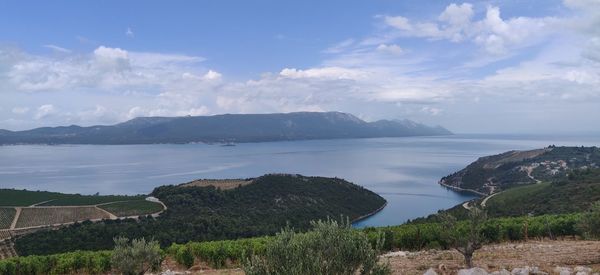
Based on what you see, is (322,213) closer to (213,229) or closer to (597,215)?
(213,229)

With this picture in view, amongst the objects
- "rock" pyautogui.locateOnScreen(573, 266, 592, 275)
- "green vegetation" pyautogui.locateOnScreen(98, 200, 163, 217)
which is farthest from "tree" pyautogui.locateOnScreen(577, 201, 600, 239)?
"green vegetation" pyautogui.locateOnScreen(98, 200, 163, 217)

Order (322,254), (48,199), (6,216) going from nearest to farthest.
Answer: (322,254) → (6,216) → (48,199)

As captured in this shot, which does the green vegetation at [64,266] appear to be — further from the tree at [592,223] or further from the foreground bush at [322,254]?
the tree at [592,223]

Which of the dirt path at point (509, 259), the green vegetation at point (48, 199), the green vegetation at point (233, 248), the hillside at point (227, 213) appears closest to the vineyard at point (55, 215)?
the green vegetation at point (48, 199)

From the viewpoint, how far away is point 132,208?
71562mm

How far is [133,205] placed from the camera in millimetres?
73562

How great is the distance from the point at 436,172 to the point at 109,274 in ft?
559

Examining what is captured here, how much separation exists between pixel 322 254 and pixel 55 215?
7477 cm

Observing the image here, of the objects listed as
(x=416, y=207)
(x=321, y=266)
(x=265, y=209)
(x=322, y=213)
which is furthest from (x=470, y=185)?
(x=321, y=266)

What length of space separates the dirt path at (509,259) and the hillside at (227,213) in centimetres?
1518

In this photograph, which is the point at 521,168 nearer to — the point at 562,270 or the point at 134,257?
the point at 562,270

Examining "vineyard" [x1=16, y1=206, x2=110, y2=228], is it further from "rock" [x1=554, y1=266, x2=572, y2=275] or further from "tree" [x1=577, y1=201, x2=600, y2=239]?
"rock" [x1=554, y1=266, x2=572, y2=275]

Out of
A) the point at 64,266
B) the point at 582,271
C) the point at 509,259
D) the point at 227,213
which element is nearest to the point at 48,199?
the point at 227,213

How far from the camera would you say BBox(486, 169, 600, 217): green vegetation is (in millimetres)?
48125
